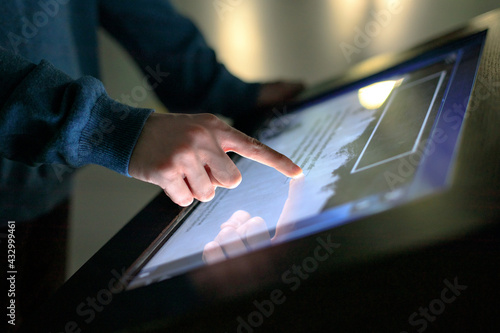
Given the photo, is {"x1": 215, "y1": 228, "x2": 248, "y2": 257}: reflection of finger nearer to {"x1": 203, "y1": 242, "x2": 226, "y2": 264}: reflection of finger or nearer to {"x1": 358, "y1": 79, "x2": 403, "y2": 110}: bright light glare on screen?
{"x1": 203, "y1": 242, "x2": 226, "y2": 264}: reflection of finger

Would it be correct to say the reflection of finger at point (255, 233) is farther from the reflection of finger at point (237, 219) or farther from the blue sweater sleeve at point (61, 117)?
the blue sweater sleeve at point (61, 117)

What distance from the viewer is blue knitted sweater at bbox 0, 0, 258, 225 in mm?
563

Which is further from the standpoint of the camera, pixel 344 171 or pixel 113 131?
pixel 113 131

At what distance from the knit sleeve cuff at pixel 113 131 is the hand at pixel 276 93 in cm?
45

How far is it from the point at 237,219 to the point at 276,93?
561 mm

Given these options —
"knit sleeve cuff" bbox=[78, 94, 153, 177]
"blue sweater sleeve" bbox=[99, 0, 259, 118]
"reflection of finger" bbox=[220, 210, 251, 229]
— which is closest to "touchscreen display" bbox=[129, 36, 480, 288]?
"reflection of finger" bbox=[220, 210, 251, 229]

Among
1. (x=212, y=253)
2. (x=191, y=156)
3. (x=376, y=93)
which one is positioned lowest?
(x=212, y=253)

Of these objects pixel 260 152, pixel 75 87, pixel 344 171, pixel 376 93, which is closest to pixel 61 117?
pixel 75 87

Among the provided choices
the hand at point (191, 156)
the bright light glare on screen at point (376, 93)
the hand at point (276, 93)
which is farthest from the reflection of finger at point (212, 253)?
the hand at point (276, 93)

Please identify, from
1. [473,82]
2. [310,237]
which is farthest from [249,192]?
[473,82]

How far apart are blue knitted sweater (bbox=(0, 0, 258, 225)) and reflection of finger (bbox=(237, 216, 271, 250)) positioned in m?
0.24

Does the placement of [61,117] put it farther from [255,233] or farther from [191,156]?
[255,233]

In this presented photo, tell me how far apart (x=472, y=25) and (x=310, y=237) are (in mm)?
683

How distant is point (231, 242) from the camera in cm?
43
